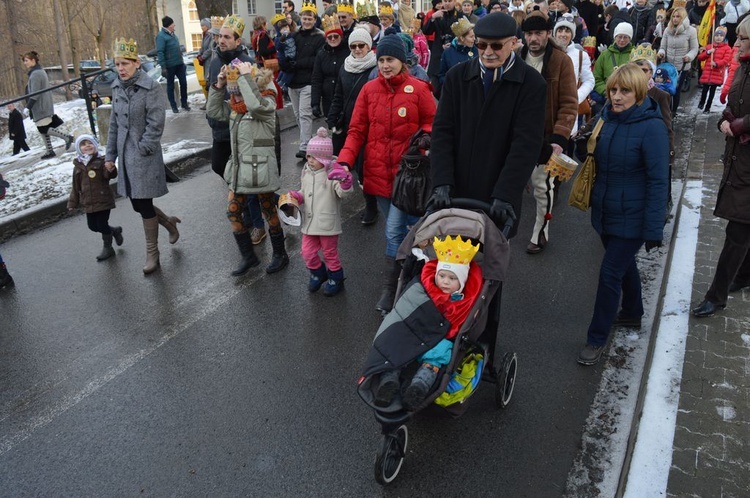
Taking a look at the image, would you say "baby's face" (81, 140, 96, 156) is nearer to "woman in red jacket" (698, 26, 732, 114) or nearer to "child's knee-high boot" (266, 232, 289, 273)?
"child's knee-high boot" (266, 232, 289, 273)

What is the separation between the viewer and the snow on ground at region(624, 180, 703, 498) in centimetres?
323

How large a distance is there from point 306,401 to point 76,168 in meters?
3.87

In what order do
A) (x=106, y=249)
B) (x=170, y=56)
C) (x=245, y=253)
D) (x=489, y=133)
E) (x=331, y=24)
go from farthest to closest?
(x=170, y=56) → (x=331, y=24) → (x=106, y=249) → (x=245, y=253) → (x=489, y=133)

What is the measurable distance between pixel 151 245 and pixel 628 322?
4.53 meters

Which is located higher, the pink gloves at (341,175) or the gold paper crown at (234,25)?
the gold paper crown at (234,25)

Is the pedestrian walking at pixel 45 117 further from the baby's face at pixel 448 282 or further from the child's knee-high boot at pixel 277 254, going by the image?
the baby's face at pixel 448 282

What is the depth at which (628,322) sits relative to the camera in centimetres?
492

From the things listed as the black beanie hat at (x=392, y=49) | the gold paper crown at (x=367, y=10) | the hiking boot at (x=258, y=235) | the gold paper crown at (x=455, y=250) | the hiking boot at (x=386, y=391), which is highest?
the gold paper crown at (x=367, y=10)

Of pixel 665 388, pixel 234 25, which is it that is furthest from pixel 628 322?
pixel 234 25

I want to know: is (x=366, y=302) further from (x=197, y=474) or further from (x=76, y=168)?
(x=76, y=168)

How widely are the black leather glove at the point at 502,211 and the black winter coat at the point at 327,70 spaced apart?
15.5ft

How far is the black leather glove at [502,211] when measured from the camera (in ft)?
12.6

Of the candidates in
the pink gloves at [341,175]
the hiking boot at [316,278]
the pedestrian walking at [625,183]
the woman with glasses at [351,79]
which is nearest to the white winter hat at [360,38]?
the woman with glasses at [351,79]

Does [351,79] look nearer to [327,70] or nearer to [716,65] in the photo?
[327,70]
